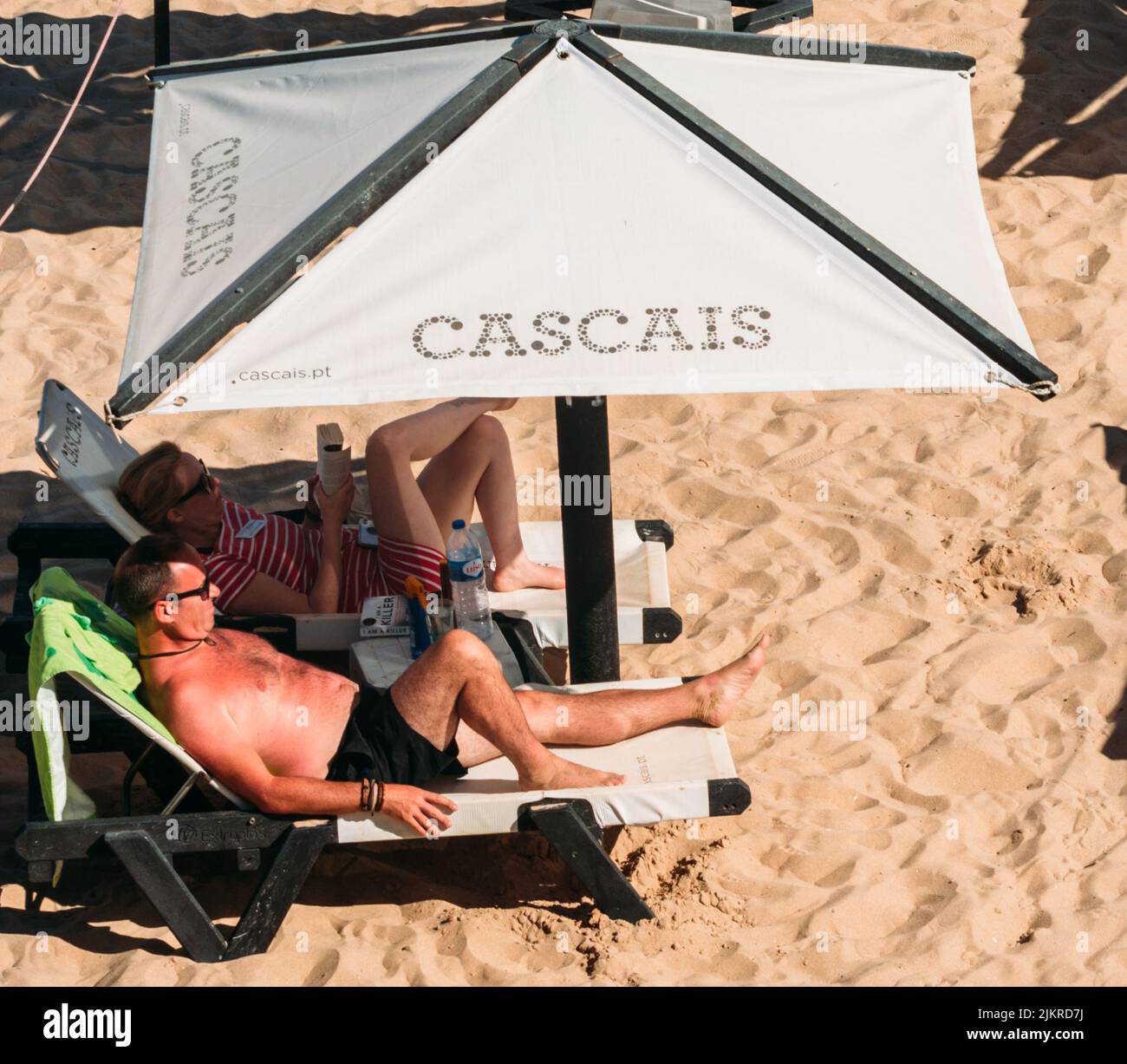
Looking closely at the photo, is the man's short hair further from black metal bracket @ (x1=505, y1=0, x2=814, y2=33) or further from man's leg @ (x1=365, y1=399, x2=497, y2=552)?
black metal bracket @ (x1=505, y1=0, x2=814, y2=33)

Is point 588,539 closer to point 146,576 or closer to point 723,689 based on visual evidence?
point 723,689

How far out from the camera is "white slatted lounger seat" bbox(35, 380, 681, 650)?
4.29 m

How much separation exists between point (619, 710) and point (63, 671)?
5.17 ft

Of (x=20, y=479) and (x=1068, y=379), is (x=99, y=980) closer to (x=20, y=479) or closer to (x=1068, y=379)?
(x=20, y=479)

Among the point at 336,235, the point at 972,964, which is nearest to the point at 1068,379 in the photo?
the point at 972,964

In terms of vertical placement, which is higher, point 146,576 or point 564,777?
point 146,576

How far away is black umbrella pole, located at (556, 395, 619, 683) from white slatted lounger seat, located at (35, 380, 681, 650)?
17 cm

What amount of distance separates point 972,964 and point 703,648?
157 centimetres

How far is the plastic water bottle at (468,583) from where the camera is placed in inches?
170

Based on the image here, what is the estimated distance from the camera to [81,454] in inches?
174

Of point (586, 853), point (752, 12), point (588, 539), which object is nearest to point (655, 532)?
point (588, 539)

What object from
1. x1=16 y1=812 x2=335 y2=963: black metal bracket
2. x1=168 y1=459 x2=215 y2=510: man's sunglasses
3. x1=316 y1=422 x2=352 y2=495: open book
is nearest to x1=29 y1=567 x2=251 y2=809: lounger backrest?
x1=16 y1=812 x2=335 y2=963: black metal bracket

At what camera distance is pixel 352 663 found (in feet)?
14.2

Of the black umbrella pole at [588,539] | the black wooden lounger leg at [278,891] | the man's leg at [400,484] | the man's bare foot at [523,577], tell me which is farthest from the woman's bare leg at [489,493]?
the black wooden lounger leg at [278,891]
